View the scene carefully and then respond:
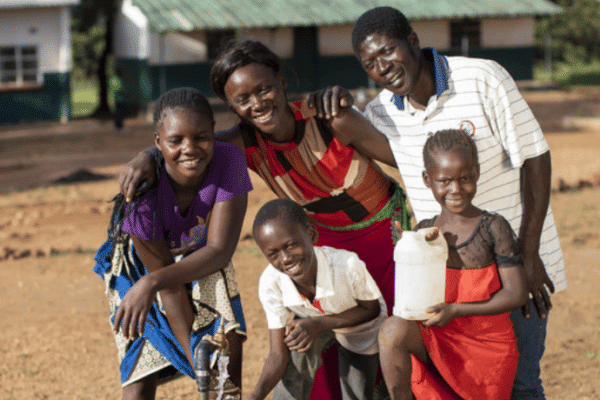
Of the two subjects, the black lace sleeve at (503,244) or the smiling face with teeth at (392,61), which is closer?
the black lace sleeve at (503,244)

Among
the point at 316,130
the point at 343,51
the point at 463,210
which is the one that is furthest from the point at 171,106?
the point at 343,51

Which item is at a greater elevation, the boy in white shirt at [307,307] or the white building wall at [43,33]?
the white building wall at [43,33]

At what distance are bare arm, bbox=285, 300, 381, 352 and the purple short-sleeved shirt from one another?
47cm

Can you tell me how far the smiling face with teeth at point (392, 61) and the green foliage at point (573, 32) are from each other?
2423cm

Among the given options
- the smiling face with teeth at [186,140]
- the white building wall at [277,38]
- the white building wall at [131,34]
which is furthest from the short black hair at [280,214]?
the white building wall at [277,38]

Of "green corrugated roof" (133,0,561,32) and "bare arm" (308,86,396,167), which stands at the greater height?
"green corrugated roof" (133,0,561,32)

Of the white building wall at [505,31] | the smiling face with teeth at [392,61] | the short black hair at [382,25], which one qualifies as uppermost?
the white building wall at [505,31]

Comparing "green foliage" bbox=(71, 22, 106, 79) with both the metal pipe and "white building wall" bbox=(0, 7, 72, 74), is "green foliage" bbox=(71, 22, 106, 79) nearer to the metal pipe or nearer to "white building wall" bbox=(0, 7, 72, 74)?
"white building wall" bbox=(0, 7, 72, 74)

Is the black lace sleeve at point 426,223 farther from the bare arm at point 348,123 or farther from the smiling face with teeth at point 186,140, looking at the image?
the smiling face with teeth at point 186,140

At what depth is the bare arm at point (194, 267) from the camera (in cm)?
239

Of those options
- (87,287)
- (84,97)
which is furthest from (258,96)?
(84,97)

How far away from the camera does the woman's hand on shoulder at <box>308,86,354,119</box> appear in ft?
8.81

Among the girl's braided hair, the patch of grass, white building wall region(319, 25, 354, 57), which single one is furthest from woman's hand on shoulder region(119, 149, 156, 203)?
the patch of grass

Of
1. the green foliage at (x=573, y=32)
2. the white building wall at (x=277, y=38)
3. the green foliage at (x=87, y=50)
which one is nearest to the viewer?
the white building wall at (x=277, y=38)
